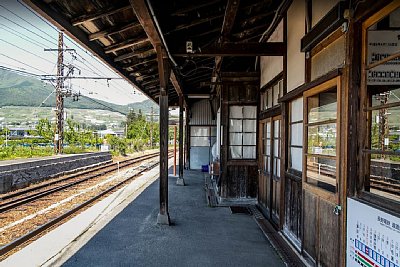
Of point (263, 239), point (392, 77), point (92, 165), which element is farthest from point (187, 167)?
point (392, 77)

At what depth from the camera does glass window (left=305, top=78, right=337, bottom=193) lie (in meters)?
2.80

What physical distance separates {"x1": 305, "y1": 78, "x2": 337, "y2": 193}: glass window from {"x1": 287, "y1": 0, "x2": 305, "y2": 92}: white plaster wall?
53 cm

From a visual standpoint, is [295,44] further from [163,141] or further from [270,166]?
[163,141]

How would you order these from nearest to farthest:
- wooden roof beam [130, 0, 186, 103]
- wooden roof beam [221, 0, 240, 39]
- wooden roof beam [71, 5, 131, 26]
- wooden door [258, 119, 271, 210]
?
1. wooden roof beam [130, 0, 186, 103]
2. wooden roof beam [71, 5, 131, 26]
3. wooden roof beam [221, 0, 240, 39]
4. wooden door [258, 119, 271, 210]

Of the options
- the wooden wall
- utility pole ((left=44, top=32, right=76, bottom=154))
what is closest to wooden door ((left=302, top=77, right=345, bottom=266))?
the wooden wall

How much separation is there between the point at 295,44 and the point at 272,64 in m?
1.29

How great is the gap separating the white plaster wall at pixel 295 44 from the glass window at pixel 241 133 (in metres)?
2.50

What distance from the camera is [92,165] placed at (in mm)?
17516

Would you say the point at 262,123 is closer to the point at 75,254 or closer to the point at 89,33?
the point at 89,33

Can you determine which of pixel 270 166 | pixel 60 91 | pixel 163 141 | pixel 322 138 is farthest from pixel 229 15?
pixel 60 91

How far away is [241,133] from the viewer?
677cm

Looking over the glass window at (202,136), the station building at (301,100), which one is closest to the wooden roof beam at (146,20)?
the station building at (301,100)

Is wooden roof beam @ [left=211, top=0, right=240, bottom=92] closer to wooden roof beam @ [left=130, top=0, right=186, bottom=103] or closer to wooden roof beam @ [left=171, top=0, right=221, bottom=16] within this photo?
wooden roof beam @ [left=171, top=0, right=221, bottom=16]

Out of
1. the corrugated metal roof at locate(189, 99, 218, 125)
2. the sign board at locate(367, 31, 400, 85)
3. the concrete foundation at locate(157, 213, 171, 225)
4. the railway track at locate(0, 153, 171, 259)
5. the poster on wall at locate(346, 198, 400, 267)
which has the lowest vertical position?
the railway track at locate(0, 153, 171, 259)
